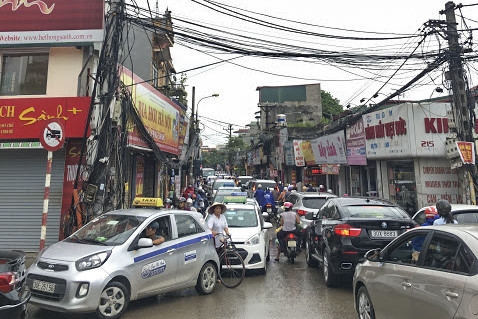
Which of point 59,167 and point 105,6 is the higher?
point 105,6

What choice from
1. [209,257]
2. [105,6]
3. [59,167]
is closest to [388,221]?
[209,257]

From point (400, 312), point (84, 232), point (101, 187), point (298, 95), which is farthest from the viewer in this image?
point (298, 95)

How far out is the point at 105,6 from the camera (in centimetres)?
1007

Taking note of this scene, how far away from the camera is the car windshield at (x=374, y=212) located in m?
6.73

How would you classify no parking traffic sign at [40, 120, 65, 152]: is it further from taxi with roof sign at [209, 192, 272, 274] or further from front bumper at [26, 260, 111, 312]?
taxi with roof sign at [209, 192, 272, 274]

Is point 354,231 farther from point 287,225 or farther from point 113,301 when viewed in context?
point 113,301

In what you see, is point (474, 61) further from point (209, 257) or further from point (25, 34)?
point (25, 34)

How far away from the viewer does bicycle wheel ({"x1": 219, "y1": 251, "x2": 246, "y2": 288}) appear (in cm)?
717

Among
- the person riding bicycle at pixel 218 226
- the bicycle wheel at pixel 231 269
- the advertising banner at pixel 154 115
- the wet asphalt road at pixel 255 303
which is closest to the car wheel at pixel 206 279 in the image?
the wet asphalt road at pixel 255 303

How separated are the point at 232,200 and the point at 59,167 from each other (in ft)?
16.3

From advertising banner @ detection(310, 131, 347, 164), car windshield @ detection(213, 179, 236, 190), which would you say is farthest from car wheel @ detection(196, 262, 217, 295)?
car windshield @ detection(213, 179, 236, 190)

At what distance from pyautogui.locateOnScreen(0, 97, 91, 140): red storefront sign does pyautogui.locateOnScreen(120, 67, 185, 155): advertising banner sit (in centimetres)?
162

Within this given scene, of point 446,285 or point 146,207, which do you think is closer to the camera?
point 446,285

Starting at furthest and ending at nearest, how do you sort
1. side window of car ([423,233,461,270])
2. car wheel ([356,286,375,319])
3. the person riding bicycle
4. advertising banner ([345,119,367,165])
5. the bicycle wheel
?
advertising banner ([345,119,367,165])
the person riding bicycle
the bicycle wheel
car wheel ([356,286,375,319])
side window of car ([423,233,461,270])
